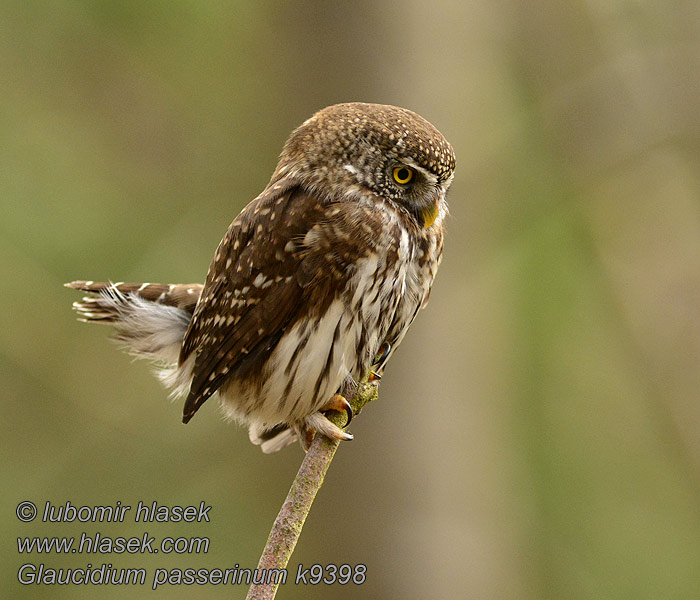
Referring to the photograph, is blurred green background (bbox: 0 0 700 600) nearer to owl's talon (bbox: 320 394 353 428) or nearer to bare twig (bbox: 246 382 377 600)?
owl's talon (bbox: 320 394 353 428)

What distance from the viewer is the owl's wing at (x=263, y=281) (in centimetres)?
275

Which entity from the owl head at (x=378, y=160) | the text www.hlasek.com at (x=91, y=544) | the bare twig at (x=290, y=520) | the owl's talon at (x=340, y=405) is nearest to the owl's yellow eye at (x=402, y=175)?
the owl head at (x=378, y=160)

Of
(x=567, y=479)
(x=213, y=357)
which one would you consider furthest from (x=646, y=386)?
(x=213, y=357)

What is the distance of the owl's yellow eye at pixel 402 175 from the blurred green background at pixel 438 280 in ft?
6.52

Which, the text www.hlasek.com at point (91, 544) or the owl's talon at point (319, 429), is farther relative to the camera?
the text www.hlasek.com at point (91, 544)

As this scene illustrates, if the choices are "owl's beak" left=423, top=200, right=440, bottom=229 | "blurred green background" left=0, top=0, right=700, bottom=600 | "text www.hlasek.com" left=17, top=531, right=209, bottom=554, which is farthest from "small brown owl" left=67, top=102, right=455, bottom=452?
"blurred green background" left=0, top=0, right=700, bottom=600

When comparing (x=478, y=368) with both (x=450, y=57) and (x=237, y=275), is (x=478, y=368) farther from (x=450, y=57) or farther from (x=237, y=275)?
(x=237, y=275)

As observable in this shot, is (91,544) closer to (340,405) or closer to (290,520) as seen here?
(340,405)

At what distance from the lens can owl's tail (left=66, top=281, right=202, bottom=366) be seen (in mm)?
3354

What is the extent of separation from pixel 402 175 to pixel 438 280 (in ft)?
8.69

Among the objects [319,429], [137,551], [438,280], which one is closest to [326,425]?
[319,429]

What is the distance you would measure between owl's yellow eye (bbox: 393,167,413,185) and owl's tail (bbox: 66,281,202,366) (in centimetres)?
98

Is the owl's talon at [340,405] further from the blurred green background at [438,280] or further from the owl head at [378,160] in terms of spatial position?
the blurred green background at [438,280]

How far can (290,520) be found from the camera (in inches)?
77.7
